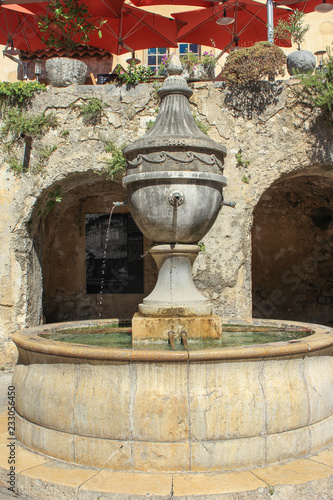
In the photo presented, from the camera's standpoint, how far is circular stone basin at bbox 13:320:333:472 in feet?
8.38

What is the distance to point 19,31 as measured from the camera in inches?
415

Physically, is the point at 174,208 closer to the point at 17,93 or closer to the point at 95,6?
the point at 17,93

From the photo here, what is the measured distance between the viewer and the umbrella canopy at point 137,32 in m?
10.6

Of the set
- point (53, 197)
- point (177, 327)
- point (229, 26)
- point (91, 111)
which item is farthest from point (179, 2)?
point (177, 327)

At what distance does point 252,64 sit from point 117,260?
4047 mm

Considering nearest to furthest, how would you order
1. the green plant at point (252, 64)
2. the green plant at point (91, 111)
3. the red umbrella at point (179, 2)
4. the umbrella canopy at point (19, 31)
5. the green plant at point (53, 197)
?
the green plant at point (252, 64), the green plant at point (91, 111), the green plant at point (53, 197), the red umbrella at point (179, 2), the umbrella canopy at point (19, 31)

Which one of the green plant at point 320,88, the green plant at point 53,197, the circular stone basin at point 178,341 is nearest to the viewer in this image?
the circular stone basin at point 178,341

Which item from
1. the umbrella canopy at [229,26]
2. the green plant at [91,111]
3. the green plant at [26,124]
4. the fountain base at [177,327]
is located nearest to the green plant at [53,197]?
the green plant at [26,124]

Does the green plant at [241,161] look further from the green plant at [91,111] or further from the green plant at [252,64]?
the green plant at [91,111]

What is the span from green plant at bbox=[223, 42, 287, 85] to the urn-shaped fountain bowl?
3140mm

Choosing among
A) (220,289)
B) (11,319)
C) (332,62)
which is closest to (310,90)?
(332,62)

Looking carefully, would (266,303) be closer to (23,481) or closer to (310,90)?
(310,90)

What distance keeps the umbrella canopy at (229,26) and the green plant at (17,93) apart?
5033 millimetres

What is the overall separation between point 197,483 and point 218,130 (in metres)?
4.94
